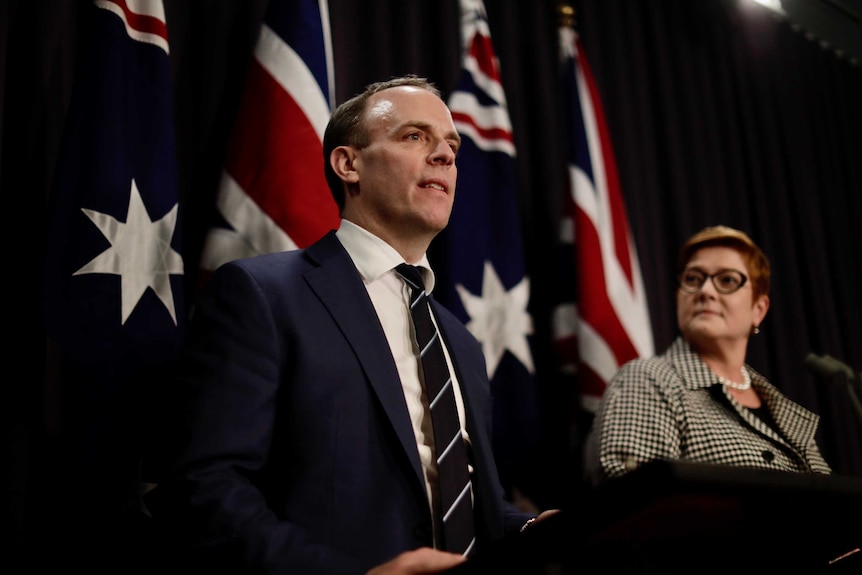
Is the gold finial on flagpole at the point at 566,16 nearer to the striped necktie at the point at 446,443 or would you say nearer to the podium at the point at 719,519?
the striped necktie at the point at 446,443

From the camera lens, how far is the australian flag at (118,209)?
1780mm

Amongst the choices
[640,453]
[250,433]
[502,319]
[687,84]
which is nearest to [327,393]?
[250,433]

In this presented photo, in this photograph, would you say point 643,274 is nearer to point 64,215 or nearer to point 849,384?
point 849,384

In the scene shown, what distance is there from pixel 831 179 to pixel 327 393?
411 cm

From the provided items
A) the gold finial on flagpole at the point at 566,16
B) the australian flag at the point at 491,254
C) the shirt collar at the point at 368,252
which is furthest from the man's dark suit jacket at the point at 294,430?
the gold finial on flagpole at the point at 566,16

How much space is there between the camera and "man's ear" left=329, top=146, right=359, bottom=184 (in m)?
1.89

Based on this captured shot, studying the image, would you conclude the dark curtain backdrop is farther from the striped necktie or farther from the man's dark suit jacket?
the striped necktie

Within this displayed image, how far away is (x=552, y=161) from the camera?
3.26 meters

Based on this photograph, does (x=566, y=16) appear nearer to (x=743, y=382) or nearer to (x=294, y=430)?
(x=743, y=382)

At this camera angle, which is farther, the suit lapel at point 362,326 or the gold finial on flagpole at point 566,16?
the gold finial on flagpole at point 566,16

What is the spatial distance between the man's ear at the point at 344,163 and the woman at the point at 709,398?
0.95 metres

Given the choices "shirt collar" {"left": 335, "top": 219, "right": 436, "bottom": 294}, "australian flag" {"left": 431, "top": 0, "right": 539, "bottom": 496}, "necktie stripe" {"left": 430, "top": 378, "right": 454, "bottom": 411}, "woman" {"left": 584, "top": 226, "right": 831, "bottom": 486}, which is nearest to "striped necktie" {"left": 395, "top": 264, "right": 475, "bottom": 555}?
"necktie stripe" {"left": 430, "top": 378, "right": 454, "bottom": 411}

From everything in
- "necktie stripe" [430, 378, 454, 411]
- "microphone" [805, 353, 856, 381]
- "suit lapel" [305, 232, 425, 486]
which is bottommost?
"microphone" [805, 353, 856, 381]

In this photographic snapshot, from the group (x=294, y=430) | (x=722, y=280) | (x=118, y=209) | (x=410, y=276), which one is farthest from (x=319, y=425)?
(x=722, y=280)
